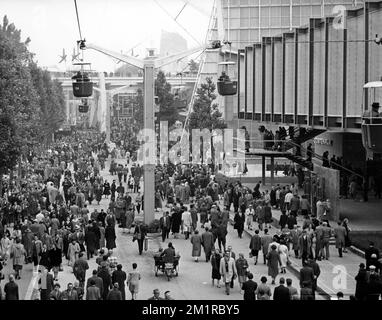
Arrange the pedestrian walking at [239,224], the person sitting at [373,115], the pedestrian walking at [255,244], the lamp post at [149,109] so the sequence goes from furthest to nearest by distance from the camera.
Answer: the pedestrian walking at [239,224]
the lamp post at [149,109]
the pedestrian walking at [255,244]
the person sitting at [373,115]

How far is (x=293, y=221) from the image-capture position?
2773cm

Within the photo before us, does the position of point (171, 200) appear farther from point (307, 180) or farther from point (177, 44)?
point (177, 44)

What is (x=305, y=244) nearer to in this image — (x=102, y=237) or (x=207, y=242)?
(x=207, y=242)

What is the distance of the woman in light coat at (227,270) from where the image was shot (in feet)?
69.4

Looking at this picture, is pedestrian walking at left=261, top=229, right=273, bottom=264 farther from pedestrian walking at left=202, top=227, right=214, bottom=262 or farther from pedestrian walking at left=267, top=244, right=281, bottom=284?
pedestrian walking at left=267, top=244, right=281, bottom=284

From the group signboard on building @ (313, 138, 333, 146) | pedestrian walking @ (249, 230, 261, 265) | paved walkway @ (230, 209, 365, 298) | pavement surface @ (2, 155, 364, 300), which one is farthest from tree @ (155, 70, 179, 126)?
pedestrian walking @ (249, 230, 261, 265)

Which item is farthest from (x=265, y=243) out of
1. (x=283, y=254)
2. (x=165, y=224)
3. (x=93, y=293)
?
(x=93, y=293)

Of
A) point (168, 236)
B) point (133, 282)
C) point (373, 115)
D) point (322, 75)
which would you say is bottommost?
point (168, 236)

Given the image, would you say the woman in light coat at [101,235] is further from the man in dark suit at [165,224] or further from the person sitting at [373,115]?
the person sitting at [373,115]

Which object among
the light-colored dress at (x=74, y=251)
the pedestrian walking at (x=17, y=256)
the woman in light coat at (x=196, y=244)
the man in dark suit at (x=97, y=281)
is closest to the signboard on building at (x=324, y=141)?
the woman in light coat at (x=196, y=244)

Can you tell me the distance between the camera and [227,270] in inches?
834

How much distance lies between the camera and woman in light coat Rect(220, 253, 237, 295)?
21141 mm
